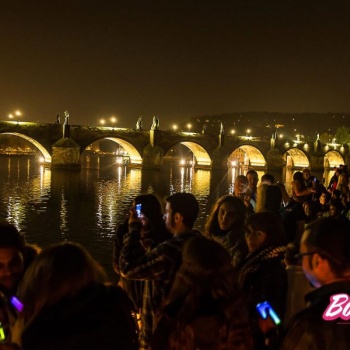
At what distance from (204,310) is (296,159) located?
284ft

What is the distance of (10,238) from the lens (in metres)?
2.99

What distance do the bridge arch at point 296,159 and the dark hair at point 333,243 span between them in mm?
80220

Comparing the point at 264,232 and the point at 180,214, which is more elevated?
the point at 180,214

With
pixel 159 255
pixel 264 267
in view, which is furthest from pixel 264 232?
pixel 159 255

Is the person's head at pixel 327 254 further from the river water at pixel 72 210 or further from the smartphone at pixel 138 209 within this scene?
the river water at pixel 72 210

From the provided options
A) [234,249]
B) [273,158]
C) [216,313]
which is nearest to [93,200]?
[234,249]

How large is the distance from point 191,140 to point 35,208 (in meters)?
43.0

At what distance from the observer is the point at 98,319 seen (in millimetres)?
2135

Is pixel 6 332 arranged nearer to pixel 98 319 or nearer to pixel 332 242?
pixel 98 319

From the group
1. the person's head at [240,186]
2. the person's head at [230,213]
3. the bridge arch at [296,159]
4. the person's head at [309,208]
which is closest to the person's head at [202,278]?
the person's head at [230,213]

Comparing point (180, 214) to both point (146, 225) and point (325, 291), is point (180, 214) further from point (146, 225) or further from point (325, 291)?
point (325, 291)

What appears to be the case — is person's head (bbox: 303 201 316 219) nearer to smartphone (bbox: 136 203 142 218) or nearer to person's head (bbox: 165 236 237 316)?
smartphone (bbox: 136 203 142 218)

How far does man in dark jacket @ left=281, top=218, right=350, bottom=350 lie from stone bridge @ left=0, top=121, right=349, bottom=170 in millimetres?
46242

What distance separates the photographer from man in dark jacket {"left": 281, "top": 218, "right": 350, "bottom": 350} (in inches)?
78.8
